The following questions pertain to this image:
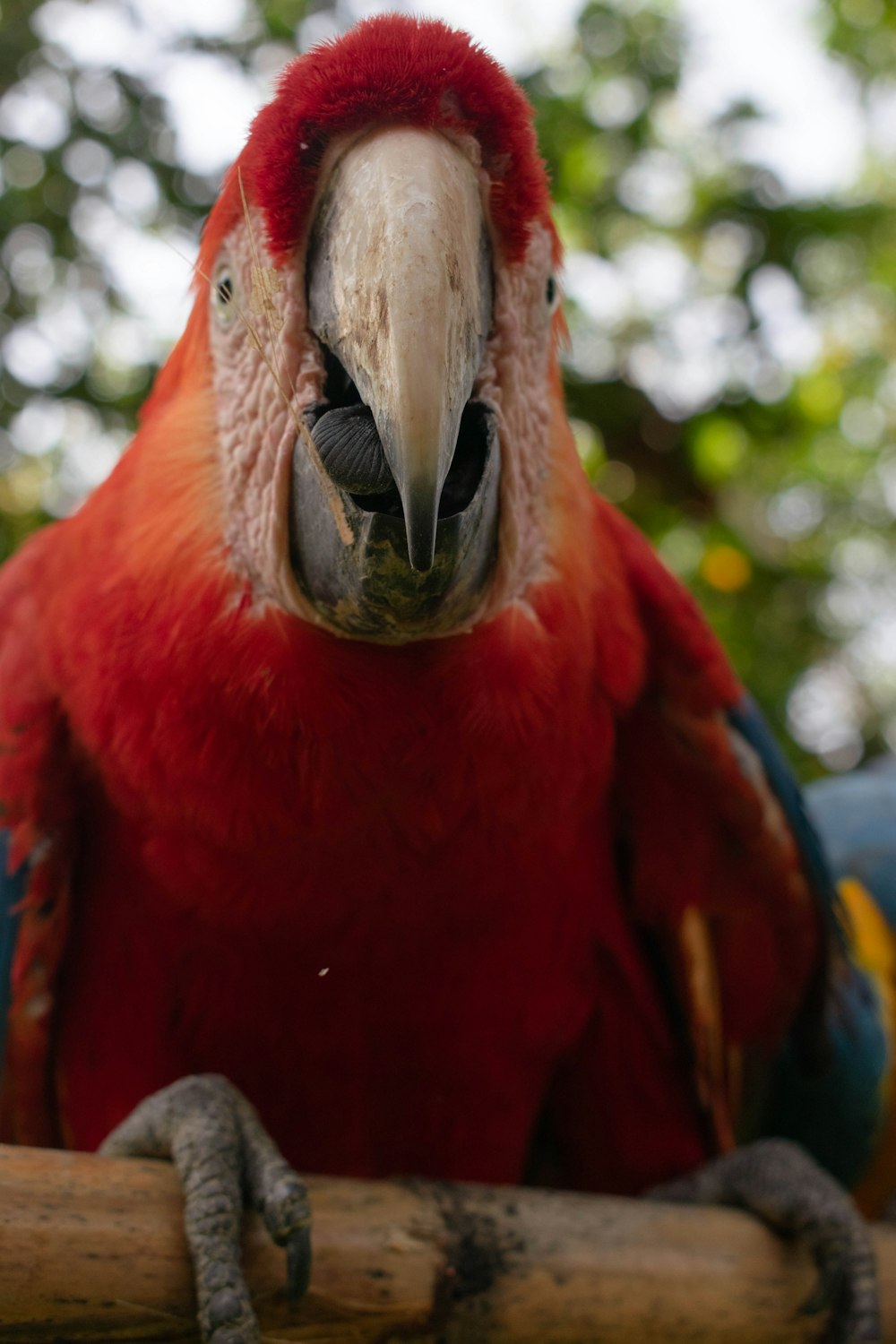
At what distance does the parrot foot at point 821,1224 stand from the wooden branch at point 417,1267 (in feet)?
0.08

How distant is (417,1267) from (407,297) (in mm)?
790

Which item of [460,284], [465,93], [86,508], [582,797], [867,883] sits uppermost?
[465,93]

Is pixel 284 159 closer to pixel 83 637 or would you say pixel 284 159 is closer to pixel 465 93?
pixel 465 93

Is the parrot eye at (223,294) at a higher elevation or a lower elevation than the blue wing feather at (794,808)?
higher

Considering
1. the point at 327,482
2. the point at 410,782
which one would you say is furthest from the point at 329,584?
the point at 410,782

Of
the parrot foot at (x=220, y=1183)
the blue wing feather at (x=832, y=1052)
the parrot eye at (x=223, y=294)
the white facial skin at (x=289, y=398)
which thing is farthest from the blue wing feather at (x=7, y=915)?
the blue wing feather at (x=832, y=1052)

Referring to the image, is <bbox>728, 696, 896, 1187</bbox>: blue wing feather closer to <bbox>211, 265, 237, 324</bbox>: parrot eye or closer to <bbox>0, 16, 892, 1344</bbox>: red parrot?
<bbox>0, 16, 892, 1344</bbox>: red parrot

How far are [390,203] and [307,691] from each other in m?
0.37

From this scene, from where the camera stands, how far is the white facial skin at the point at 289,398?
879mm

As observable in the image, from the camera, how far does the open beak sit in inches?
29.8

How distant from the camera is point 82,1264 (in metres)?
0.89

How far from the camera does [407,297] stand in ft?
2.55

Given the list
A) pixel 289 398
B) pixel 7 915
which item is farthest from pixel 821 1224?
pixel 289 398

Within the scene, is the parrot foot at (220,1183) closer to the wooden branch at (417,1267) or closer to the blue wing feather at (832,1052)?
the wooden branch at (417,1267)
